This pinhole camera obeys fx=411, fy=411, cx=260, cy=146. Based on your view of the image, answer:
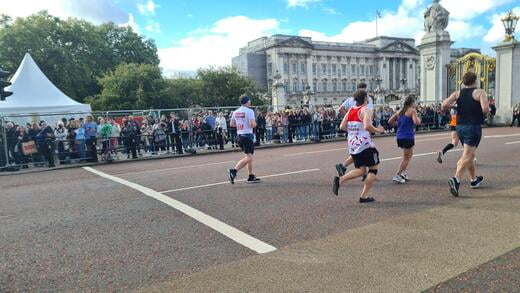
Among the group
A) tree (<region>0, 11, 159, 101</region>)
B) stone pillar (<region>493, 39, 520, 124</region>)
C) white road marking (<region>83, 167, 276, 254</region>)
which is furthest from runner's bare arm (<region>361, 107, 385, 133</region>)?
tree (<region>0, 11, 159, 101</region>)

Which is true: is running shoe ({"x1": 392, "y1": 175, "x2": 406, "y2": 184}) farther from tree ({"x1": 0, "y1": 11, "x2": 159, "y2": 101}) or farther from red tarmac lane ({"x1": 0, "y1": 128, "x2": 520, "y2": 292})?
tree ({"x1": 0, "y1": 11, "x2": 159, "y2": 101})

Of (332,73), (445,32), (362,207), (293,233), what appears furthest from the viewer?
(332,73)

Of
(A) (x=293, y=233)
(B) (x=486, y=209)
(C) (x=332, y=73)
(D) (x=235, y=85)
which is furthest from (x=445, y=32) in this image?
(C) (x=332, y=73)

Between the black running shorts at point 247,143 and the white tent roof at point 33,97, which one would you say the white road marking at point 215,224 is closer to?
the black running shorts at point 247,143

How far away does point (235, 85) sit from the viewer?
219 ft

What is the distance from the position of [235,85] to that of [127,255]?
63.2 meters

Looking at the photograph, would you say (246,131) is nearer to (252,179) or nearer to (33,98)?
(252,179)

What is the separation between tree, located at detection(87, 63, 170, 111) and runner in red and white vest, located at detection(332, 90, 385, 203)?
49844mm

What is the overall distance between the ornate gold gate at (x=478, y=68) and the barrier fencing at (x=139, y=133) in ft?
34.9

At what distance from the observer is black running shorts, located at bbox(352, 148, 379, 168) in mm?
6520

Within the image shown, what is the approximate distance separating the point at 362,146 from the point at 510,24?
23160 mm

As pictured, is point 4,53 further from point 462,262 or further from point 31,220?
point 462,262

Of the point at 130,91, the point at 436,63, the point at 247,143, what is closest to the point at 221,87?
the point at 130,91

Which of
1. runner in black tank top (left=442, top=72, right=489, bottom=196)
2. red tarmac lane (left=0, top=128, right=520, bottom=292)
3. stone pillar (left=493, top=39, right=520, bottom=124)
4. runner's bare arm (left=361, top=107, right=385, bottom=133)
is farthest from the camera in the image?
stone pillar (left=493, top=39, right=520, bottom=124)
